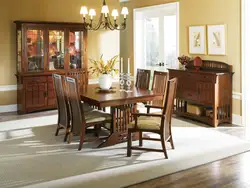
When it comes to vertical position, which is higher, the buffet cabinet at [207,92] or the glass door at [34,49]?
the glass door at [34,49]

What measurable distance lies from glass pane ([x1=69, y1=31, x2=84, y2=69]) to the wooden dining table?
Result: 2735 mm

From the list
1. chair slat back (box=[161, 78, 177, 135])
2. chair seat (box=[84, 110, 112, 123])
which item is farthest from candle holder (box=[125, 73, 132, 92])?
chair slat back (box=[161, 78, 177, 135])

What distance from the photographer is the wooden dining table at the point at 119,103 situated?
460 centimetres

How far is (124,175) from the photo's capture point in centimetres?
370

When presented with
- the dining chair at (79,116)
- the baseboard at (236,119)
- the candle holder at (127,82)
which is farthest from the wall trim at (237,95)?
the dining chair at (79,116)

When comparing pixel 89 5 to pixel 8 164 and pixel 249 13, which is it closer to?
pixel 249 13

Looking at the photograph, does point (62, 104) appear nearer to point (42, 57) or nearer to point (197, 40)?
point (42, 57)

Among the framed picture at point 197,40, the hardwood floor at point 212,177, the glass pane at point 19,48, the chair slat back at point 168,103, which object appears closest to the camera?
the hardwood floor at point 212,177

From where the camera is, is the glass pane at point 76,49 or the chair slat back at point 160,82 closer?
the chair slat back at point 160,82

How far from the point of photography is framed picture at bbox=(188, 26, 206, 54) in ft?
21.4

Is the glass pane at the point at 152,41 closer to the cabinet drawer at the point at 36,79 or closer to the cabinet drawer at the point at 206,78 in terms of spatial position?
the cabinet drawer at the point at 206,78

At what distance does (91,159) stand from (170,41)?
14.0ft

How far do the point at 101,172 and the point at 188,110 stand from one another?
3.11 metres

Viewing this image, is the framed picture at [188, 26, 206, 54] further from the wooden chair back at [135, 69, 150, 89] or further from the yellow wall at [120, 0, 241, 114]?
the wooden chair back at [135, 69, 150, 89]
